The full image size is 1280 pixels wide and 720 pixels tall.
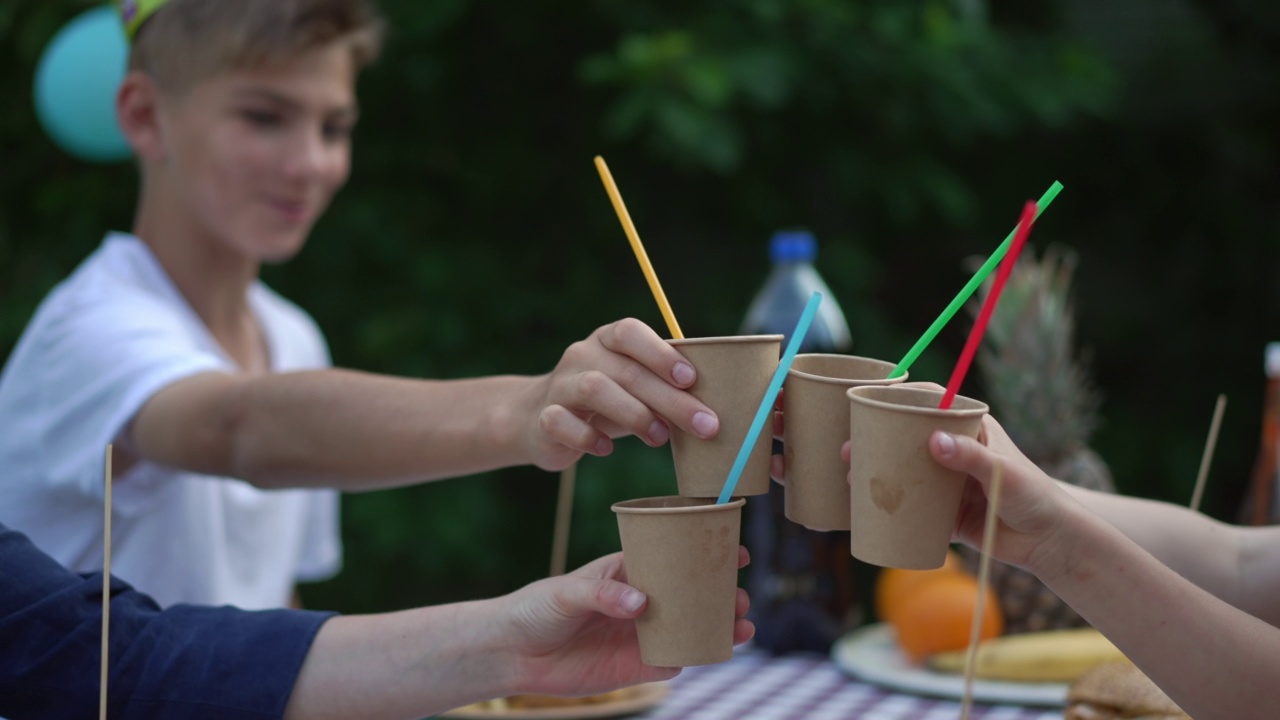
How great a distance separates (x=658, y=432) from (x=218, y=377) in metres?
0.75

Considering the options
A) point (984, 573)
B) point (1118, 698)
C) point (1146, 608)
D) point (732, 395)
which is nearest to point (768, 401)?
point (732, 395)

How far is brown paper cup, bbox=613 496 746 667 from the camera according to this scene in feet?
3.25

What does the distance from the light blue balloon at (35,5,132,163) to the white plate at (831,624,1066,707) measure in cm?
198

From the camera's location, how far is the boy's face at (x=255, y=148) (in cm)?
199

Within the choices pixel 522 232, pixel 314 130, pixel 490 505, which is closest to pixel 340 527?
pixel 490 505

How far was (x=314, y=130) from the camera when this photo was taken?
2.10 meters

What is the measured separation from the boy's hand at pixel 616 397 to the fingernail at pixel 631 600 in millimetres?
141

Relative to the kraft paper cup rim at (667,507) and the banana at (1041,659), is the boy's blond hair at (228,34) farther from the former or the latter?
the banana at (1041,659)

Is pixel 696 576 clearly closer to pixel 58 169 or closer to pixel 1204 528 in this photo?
pixel 1204 528

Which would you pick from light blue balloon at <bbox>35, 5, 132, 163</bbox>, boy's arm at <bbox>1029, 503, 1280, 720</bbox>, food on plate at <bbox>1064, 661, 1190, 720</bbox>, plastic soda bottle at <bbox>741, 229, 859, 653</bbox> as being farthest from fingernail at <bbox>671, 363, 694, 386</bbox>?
light blue balloon at <bbox>35, 5, 132, 163</bbox>

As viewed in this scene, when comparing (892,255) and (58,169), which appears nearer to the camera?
(58,169)

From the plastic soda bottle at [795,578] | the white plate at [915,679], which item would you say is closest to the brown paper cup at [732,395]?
the white plate at [915,679]

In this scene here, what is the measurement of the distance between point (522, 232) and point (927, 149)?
1417mm

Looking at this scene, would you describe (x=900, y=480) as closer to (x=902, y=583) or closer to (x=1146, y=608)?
(x=1146, y=608)
